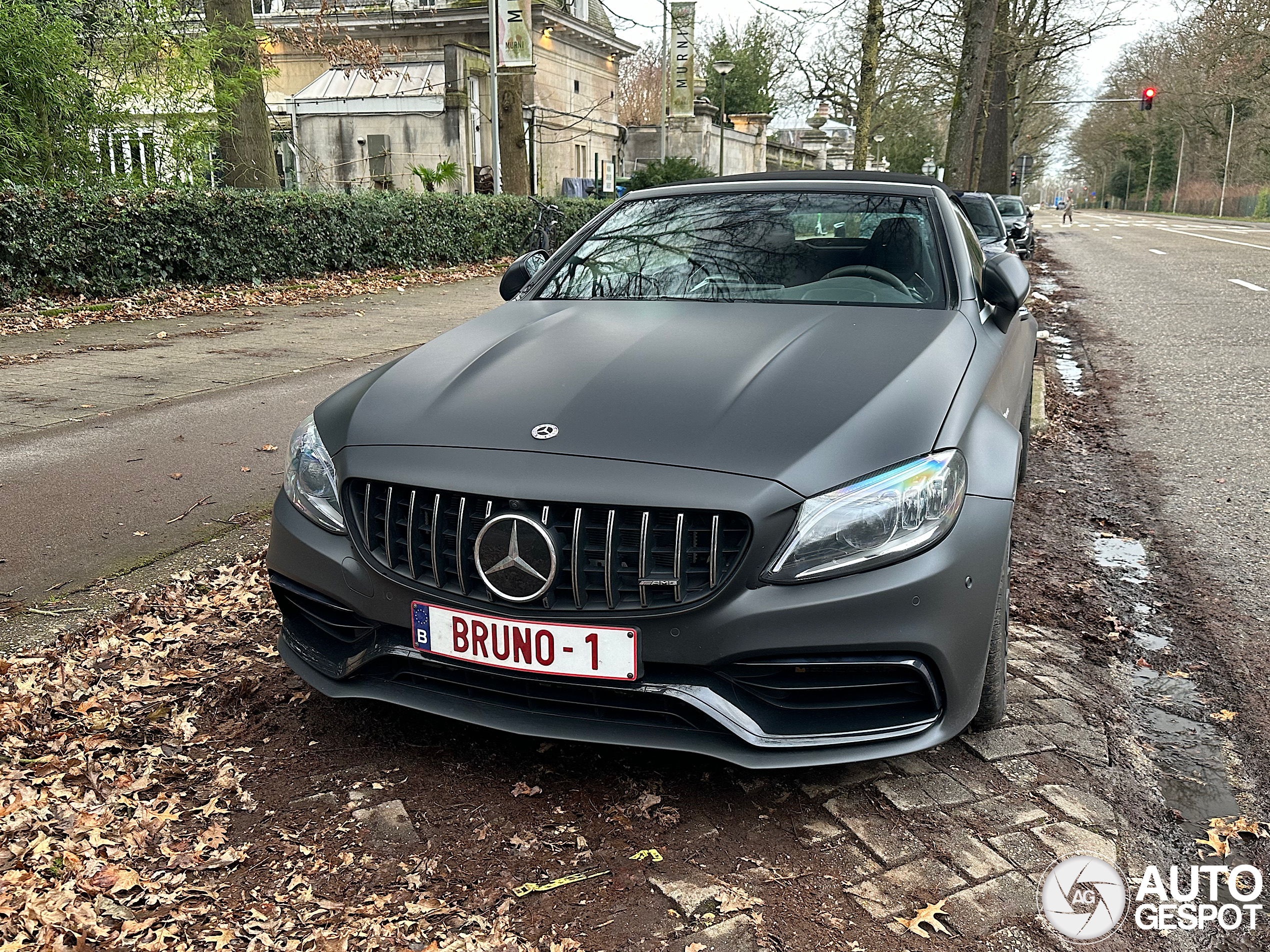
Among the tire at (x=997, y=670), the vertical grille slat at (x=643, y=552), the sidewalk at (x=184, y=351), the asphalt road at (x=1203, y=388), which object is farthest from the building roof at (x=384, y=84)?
the vertical grille slat at (x=643, y=552)

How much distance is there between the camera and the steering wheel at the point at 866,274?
12.2 feet

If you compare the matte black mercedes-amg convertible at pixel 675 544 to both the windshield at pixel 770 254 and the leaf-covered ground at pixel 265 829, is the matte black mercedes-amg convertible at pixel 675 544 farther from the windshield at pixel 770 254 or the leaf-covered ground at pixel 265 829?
the windshield at pixel 770 254

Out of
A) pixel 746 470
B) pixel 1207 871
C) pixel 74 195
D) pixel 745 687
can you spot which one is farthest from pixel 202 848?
pixel 74 195

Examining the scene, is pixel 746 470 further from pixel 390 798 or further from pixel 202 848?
pixel 202 848

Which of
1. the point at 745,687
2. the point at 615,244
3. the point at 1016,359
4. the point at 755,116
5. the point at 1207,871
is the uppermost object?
the point at 755,116

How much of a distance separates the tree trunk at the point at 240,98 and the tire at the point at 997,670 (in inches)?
546

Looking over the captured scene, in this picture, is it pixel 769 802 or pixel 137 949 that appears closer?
pixel 137 949

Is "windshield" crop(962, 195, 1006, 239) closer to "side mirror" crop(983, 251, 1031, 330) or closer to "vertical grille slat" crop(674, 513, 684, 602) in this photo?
"side mirror" crop(983, 251, 1031, 330)

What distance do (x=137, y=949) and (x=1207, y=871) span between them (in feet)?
7.53

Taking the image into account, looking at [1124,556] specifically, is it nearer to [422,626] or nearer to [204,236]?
[422,626]

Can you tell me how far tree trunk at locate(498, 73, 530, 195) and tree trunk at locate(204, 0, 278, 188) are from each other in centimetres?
747

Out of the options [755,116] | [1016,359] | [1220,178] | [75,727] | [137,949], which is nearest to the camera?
[137,949]

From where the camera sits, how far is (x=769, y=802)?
8.75 ft

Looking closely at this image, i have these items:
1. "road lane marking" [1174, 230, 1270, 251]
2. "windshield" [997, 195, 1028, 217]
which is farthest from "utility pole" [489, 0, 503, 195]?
"road lane marking" [1174, 230, 1270, 251]
